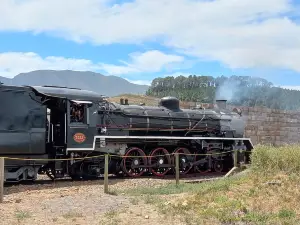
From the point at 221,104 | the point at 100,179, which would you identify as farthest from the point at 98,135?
the point at 221,104

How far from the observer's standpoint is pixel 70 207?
27.1 ft

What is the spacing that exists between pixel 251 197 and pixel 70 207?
11.7 feet

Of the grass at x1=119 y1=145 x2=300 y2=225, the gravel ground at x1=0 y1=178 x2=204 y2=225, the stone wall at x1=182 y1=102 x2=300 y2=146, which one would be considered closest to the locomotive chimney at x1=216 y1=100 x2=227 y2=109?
the stone wall at x1=182 y1=102 x2=300 y2=146

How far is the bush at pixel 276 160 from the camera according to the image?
10828 mm

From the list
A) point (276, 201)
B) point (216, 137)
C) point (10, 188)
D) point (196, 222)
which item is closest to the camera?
point (196, 222)

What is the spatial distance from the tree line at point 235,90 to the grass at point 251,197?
11.1 m

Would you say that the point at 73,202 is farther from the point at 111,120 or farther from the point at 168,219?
the point at 111,120

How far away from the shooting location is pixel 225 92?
24.2 meters

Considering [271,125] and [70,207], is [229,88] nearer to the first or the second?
[271,125]

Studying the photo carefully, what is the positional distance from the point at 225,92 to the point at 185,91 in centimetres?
2627

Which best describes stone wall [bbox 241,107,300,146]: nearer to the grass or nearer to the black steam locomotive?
the black steam locomotive

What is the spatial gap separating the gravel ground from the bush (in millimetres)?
3607

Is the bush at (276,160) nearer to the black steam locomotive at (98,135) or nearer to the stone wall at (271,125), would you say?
the black steam locomotive at (98,135)

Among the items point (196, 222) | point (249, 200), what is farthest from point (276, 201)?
point (196, 222)
